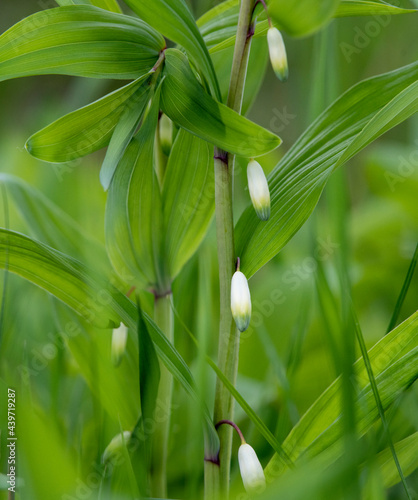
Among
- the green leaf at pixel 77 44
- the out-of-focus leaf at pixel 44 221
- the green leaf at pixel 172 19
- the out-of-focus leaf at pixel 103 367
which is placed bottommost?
the out-of-focus leaf at pixel 103 367

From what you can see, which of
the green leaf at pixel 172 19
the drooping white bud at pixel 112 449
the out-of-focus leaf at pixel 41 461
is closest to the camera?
the out-of-focus leaf at pixel 41 461

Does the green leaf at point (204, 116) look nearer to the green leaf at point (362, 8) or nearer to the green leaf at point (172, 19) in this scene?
the green leaf at point (172, 19)

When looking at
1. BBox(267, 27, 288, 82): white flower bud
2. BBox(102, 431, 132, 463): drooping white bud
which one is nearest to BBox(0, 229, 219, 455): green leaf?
BBox(102, 431, 132, 463): drooping white bud

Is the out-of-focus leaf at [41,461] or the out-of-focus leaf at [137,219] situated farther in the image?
the out-of-focus leaf at [137,219]

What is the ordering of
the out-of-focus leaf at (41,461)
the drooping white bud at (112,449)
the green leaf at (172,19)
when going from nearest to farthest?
the out-of-focus leaf at (41,461), the green leaf at (172,19), the drooping white bud at (112,449)

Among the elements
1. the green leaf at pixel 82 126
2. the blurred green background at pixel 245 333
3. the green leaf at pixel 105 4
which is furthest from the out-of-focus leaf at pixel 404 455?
the green leaf at pixel 105 4

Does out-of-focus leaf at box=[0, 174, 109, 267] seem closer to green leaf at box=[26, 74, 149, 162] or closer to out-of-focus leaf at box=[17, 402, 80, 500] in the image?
green leaf at box=[26, 74, 149, 162]

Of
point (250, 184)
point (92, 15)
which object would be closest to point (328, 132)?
point (250, 184)

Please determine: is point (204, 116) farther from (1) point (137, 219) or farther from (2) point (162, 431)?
(2) point (162, 431)
